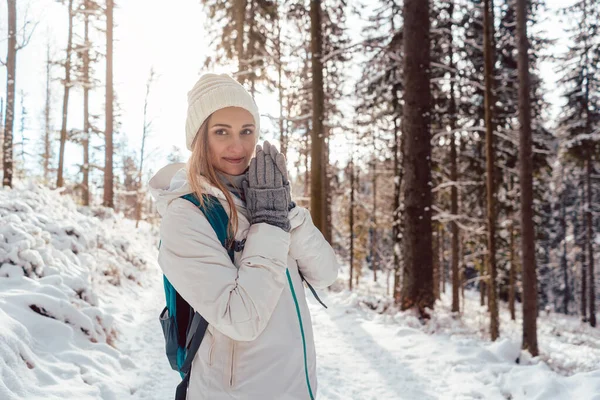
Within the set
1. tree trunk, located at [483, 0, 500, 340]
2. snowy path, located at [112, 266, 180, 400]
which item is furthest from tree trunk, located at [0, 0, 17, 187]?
tree trunk, located at [483, 0, 500, 340]

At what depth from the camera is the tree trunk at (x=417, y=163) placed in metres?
7.87

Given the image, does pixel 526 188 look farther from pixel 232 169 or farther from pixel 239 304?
pixel 239 304

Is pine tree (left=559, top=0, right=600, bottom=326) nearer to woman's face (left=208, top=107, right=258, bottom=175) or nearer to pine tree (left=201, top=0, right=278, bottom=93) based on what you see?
pine tree (left=201, top=0, right=278, bottom=93)

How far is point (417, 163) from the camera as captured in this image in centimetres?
802

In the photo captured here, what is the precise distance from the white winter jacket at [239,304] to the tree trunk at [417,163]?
6.49 m

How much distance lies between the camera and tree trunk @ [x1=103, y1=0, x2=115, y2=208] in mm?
16094

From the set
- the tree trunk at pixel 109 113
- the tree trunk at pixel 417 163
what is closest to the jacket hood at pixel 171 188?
the tree trunk at pixel 417 163

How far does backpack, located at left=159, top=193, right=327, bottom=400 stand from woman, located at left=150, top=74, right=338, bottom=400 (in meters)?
0.03

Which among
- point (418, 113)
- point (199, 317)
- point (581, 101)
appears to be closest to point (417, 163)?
point (418, 113)

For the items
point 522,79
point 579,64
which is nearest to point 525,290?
point 522,79

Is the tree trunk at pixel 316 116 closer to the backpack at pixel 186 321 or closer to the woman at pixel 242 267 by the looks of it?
the woman at pixel 242 267

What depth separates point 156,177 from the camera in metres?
2.05

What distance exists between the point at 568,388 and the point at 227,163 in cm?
386

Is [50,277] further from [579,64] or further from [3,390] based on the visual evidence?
[579,64]
